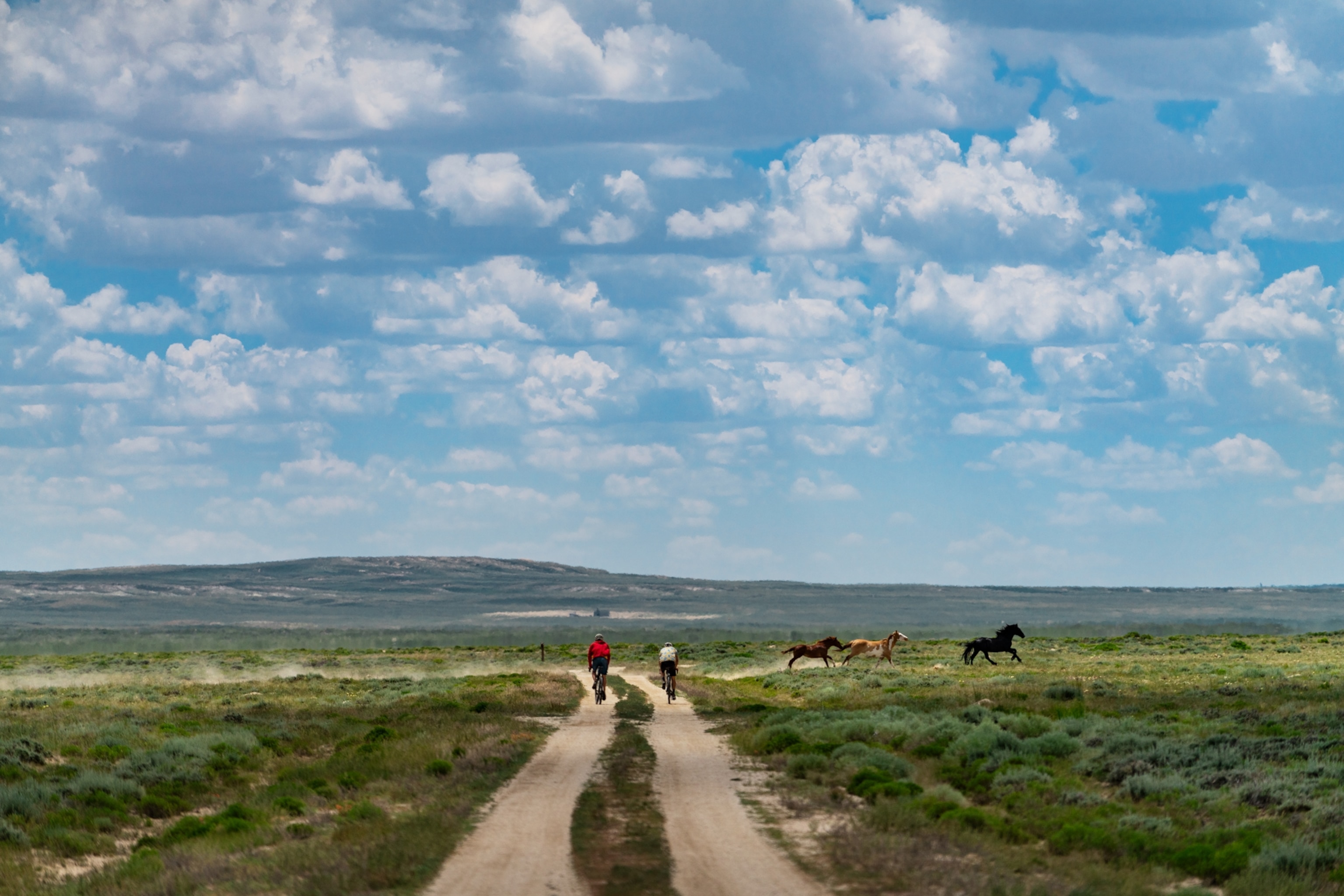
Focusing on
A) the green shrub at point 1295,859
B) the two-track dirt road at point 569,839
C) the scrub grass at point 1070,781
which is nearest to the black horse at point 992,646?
the scrub grass at point 1070,781

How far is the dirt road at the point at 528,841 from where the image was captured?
45.3 feet

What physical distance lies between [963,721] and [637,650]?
74679 millimetres

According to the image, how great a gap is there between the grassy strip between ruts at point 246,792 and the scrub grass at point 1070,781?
567cm

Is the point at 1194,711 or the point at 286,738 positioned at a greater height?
the point at 1194,711

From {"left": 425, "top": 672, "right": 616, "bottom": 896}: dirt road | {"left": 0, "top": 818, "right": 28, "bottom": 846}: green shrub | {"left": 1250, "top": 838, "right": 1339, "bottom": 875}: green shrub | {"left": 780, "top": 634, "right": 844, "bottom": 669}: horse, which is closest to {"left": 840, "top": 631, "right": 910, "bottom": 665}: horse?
{"left": 780, "top": 634, "right": 844, "bottom": 669}: horse

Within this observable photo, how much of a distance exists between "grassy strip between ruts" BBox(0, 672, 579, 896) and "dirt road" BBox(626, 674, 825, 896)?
309cm

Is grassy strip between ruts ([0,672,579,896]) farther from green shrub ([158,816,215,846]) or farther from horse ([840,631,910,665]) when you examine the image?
horse ([840,631,910,665])

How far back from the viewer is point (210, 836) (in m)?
18.9

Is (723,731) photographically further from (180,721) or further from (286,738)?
(180,721)

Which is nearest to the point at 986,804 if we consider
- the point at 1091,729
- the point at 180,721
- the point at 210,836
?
the point at 1091,729

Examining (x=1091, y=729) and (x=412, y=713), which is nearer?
(x=1091, y=729)

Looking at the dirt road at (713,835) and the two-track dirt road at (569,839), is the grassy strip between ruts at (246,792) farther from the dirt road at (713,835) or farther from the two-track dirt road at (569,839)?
the dirt road at (713,835)

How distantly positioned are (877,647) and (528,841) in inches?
1666

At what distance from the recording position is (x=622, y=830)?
17203 millimetres
